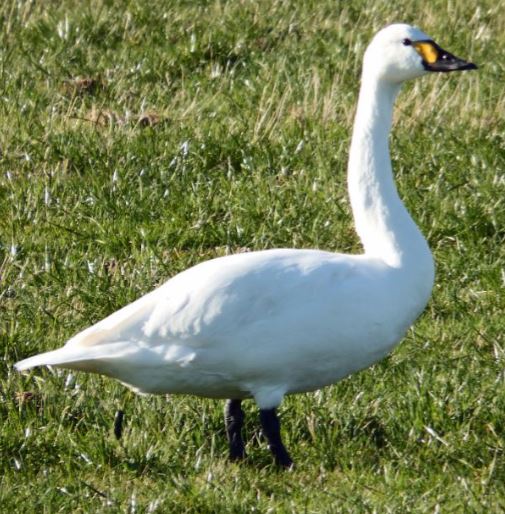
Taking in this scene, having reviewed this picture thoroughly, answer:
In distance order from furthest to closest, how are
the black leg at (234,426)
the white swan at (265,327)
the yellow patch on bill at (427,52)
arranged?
the yellow patch on bill at (427,52), the black leg at (234,426), the white swan at (265,327)

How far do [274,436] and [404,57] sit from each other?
54.8 inches

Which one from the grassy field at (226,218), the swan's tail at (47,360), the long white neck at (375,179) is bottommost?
the grassy field at (226,218)

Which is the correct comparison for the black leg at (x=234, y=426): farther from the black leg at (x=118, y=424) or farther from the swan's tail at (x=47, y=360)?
the swan's tail at (x=47, y=360)

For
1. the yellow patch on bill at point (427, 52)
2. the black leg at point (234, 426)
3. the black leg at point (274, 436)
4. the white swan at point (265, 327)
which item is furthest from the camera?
the yellow patch on bill at point (427, 52)

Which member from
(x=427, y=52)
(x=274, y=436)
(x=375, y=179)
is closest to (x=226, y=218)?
(x=375, y=179)

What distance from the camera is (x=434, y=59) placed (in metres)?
5.28

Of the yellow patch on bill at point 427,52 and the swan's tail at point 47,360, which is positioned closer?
the swan's tail at point 47,360

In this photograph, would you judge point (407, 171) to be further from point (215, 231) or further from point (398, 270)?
point (398, 270)

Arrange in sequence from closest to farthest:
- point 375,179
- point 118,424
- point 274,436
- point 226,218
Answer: point 274,436, point 118,424, point 375,179, point 226,218

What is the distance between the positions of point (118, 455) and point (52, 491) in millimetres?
379

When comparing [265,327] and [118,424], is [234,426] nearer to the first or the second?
[118,424]

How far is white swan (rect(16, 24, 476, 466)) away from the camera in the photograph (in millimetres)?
4848

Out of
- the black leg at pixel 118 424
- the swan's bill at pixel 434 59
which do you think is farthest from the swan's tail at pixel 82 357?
the swan's bill at pixel 434 59

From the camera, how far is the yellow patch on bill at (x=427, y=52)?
5.27m
